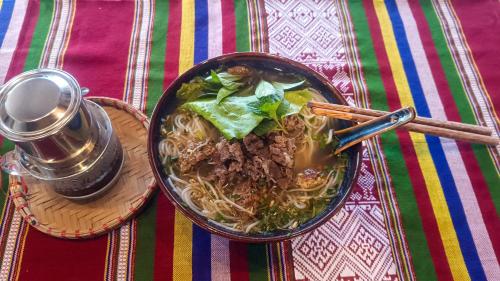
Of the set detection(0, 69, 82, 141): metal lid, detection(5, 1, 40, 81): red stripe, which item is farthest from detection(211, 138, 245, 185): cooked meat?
detection(5, 1, 40, 81): red stripe

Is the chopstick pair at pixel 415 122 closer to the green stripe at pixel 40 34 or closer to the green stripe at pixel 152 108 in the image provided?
the green stripe at pixel 152 108

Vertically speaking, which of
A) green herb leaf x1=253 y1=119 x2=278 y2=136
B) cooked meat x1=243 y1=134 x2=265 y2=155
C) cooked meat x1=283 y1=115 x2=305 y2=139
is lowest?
cooked meat x1=243 y1=134 x2=265 y2=155

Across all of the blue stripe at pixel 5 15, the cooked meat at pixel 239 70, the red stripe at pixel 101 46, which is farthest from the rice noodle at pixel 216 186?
the blue stripe at pixel 5 15

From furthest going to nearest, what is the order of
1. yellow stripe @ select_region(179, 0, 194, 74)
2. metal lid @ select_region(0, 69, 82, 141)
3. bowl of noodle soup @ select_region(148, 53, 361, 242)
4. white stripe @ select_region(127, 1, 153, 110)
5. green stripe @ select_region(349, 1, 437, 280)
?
1. yellow stripe @ select_region(179, 0, 194, 74)
2. white stripe @ select_region(127, 1, 153, 110)
3. green stripe @ select_region(349, 1, 437, 280)
4. bowl of noodle soup @ select_region(148, 53, 361, 242)
5. metal lid @ select_region(0, 69, 82, 141)

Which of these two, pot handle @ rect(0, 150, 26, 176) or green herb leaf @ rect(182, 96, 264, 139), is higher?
green herb leaf @ rect(182, 96, 264, 139)

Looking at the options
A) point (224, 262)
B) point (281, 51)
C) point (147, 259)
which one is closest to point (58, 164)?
point (147, 259)

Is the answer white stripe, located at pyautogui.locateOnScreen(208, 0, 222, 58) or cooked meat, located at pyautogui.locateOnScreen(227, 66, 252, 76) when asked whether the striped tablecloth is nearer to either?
white stripe, located at pyautogui.locateOnScreen(208, 0, 222, 58)

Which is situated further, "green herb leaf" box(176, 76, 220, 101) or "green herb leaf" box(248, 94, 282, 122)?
"green herb leaf" box(176, 76, 220, 101)
